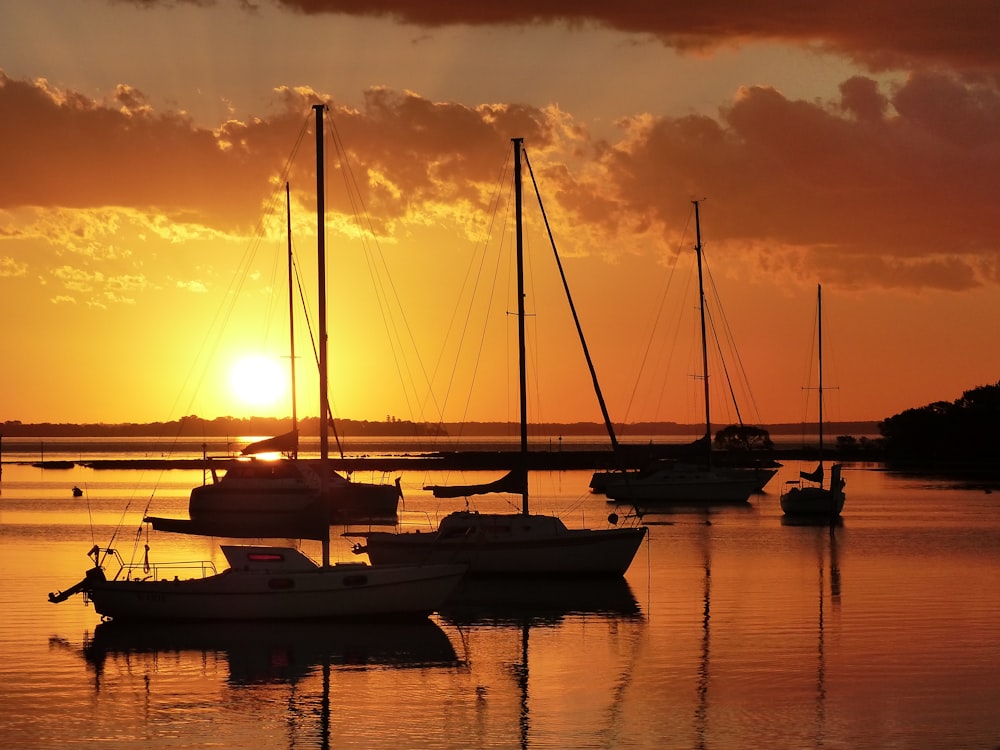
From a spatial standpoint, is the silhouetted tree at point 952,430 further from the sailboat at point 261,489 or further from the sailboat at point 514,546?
the sailboat at point 514,546

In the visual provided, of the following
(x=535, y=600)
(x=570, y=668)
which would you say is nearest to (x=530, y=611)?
(x=535, y=600)

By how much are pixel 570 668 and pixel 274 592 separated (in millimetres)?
8199

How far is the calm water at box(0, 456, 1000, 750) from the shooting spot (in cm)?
2441

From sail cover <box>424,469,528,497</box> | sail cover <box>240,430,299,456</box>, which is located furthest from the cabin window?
sail cover <box>240,430,299,456</box>

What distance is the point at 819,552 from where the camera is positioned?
2312 inches

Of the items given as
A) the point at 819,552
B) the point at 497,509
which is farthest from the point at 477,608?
the point at 497,509

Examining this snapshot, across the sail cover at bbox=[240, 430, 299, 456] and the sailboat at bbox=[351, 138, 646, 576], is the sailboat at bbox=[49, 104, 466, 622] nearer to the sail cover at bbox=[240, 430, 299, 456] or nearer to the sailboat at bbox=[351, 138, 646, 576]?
the sailboat at bbox=[351, 138, 646, 576]

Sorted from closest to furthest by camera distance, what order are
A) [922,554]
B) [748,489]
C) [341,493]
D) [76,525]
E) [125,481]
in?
[922,554] → [76,525] → [341,493] → [748,489] → [125,481]

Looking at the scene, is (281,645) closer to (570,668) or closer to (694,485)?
(570,668)

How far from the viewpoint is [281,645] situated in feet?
109

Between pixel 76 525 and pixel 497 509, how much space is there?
97.4ft

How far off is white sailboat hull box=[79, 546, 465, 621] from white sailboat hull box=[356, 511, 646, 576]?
8126mm

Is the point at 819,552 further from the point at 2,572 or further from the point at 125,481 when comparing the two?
the point at 125,481

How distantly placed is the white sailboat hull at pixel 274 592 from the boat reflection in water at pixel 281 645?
0.33 meters
